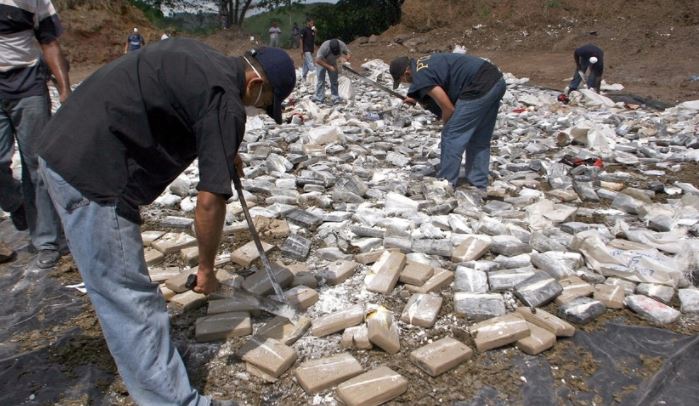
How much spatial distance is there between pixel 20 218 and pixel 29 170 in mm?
462

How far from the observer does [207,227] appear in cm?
192

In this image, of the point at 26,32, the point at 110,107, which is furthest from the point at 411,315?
the point at 26,32

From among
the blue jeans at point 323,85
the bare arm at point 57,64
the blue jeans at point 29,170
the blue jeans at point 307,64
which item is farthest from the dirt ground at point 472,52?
the blue jeans at point 323,85

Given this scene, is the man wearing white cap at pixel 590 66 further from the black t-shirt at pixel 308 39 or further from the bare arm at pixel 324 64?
the black t-shirt at pixel 308 39

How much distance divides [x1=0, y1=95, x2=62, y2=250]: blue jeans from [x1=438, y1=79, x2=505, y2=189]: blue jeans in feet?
10.6

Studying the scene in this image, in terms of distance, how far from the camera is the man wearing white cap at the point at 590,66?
990cm

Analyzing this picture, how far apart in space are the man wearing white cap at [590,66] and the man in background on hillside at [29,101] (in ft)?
30.3

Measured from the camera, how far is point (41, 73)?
3207 mm

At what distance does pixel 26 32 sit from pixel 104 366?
2.17m

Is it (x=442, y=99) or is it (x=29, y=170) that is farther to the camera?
(x=442, y=99)

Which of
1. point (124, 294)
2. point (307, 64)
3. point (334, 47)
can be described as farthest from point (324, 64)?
point (124, 294)

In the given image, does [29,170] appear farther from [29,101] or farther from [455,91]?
[455,91]

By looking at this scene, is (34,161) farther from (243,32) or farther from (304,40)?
(243,32)

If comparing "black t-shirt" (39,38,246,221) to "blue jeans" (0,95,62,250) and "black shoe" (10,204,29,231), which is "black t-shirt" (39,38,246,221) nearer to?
"blue jeans" (0,95,62,250)
